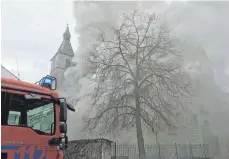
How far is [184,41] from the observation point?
85.5 feet

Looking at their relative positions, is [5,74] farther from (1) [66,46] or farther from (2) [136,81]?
(1) [66,46]

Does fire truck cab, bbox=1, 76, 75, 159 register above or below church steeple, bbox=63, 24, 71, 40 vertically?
below

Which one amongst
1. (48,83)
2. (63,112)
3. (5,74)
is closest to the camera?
(63,112)

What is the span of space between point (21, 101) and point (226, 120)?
1119 inches

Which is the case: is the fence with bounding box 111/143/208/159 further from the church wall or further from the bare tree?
the church wall

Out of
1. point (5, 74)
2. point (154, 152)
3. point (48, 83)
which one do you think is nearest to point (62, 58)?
point (154, 152)

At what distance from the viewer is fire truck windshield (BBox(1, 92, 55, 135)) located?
13.0ft

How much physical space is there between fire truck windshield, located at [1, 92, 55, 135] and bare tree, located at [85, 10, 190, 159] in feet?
33.8

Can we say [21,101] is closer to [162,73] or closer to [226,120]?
[162,73]

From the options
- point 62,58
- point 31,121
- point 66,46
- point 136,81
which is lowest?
point 31,121

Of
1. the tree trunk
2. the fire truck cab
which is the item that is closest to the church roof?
the tree trunk

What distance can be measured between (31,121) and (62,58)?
163ft

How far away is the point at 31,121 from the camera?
418 cm

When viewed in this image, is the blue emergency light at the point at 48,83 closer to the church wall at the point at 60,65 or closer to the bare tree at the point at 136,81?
the bare tree at the point at 136,81
